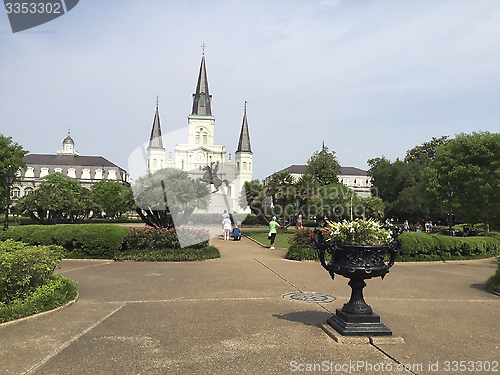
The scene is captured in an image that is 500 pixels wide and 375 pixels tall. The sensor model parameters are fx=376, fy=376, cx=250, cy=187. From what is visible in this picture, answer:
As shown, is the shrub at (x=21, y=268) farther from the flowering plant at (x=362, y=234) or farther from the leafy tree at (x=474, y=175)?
the leafy tree at (x=474, y=175)

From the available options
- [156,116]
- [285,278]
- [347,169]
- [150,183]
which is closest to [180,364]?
[285,278]

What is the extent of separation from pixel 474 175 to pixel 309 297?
1084 inches

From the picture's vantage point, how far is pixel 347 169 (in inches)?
5103

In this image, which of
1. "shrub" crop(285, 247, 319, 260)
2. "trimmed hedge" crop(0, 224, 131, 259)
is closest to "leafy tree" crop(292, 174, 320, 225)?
"shrub" crop(285, 247, 319, 260)

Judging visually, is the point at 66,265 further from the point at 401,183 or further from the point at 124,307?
the point at 401,183

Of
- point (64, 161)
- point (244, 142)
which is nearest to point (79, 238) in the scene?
point (244, 142)

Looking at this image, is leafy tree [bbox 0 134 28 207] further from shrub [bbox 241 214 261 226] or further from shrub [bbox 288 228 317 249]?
shrub [bbox 288 228 317 249]

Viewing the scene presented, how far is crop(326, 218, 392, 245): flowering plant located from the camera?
19.3 feet

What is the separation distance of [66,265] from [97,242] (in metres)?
1.85

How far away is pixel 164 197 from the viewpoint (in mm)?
18047

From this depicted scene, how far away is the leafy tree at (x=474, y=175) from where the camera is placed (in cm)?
2856

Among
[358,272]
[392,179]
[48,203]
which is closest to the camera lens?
[358,272]

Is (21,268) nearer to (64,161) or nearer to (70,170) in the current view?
(70,170)

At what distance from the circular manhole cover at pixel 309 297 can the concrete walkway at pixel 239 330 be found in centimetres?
26
